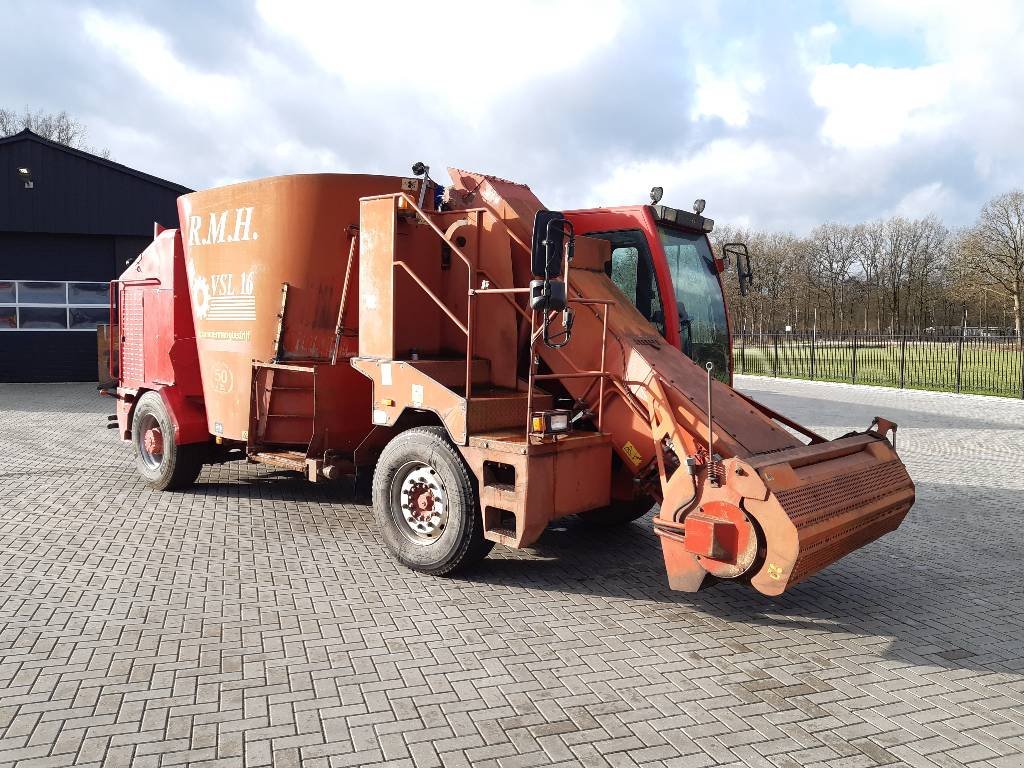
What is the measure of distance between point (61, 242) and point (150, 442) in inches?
606

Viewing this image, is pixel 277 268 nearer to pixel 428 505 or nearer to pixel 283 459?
pixel 283 459

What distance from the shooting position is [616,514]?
696cm

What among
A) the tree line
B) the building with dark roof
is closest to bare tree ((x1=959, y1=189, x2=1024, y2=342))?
the tree line

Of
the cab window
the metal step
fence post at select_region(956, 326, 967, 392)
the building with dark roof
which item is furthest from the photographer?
the building with dark roof

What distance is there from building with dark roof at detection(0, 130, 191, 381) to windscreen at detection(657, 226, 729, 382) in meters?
17.7

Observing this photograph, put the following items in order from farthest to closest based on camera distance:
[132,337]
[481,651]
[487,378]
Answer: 1. [132,337]
2. [487,378]
3. [481,651]

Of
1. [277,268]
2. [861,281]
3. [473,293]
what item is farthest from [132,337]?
[861,281]

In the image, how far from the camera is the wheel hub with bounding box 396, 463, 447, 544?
18.4 feet

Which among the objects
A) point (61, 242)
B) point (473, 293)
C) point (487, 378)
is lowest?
point (487, 378)

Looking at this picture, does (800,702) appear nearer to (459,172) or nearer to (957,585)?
(957,585)

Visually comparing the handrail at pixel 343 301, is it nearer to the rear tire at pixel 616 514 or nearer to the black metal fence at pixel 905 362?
the rear tire at pixel 616 514

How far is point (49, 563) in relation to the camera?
584 centimetres

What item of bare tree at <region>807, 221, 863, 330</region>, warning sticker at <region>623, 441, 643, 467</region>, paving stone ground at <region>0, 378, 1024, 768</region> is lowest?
paving stone ground at <region>0, 378, 1024, 768</region>

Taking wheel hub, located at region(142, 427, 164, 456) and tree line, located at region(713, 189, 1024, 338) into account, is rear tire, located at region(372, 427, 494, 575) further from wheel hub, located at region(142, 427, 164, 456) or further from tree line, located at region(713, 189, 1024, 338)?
tree line, located at region(713, 189, 1024, 338)
